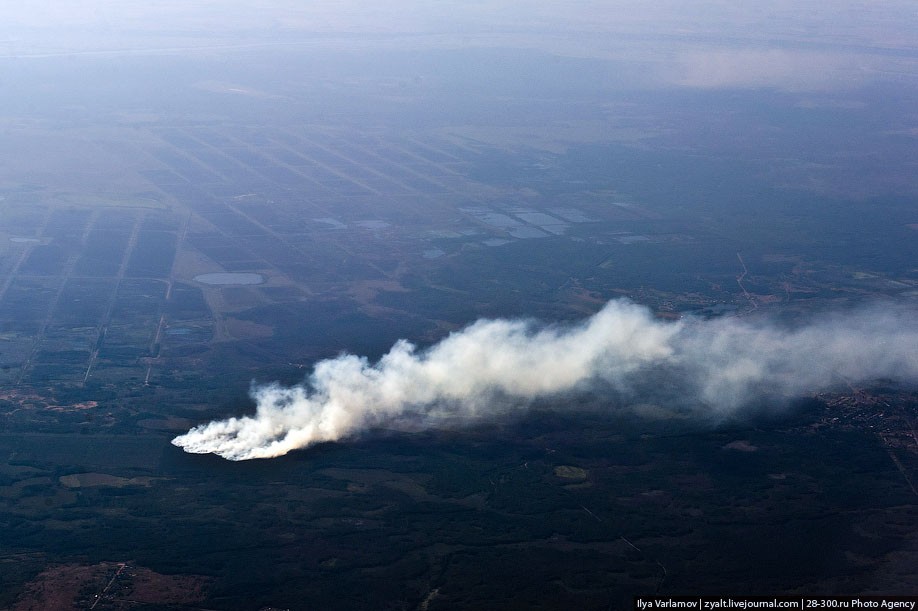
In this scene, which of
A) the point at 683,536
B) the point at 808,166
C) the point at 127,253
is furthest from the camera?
the point at 808,166

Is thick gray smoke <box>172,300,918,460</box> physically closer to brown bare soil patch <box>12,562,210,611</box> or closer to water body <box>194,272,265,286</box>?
brown bare soil patch <box>12,562,210,611</box>

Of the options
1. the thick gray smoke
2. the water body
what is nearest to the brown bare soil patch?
the thick gray smoke

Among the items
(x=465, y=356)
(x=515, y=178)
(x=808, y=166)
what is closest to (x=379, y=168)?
(x=515, y=178)

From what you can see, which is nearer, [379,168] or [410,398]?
[410,398]

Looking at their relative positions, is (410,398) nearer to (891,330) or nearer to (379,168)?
(891,330)

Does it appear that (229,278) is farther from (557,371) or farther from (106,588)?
(106,588)
